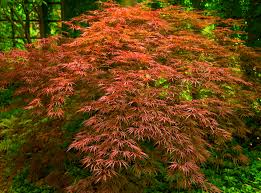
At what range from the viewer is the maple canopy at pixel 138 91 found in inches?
131

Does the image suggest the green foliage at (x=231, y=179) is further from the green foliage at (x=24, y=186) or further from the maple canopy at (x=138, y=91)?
the green foliage at (x=24, y=186)

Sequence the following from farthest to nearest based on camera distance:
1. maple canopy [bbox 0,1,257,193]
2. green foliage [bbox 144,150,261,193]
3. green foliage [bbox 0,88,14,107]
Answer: green foliage [bbox 0,88,14,107]
green foliage [bbox 144,150,261,193]
maple canopy [bbox 0,1,257,193]

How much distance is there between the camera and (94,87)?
4145 mm

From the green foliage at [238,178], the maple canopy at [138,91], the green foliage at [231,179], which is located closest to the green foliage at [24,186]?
the maple canopy at [138,91]

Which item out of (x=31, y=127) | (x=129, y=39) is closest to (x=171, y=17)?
(x=129, y=39)

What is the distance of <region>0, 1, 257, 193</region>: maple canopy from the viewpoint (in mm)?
3338

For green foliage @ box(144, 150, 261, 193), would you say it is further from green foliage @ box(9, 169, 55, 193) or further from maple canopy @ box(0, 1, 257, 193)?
green foliage @ box(9, 169, 55, 193)

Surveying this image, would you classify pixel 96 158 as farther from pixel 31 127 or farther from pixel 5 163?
pixel 5 163

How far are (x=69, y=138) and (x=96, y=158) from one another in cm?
147

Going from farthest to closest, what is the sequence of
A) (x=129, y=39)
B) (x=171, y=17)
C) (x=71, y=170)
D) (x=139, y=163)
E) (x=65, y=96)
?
1. (x=171, y=17)
2. (x=71, y=170)
3. (x=129, y=39)
4. (x=65, y=96)
5. (x=139, y=163)

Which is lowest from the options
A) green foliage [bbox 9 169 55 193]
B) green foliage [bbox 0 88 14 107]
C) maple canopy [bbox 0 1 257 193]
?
green foliage [bbox 9 169 55 193]

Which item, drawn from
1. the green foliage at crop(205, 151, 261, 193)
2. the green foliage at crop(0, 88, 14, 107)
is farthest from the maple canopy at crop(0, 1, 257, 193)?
the green foliage at crop(0, 88, 14, 107)

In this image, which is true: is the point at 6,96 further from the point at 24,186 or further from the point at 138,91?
the point at 138,91

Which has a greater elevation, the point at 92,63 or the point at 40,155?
the point at 92,63
